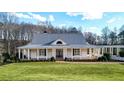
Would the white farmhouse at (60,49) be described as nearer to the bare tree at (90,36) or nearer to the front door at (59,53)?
the front door at (59,53)

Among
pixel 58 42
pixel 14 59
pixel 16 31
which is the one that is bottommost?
pixel 14 59

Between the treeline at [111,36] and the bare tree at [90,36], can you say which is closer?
the treeline at [111,36]

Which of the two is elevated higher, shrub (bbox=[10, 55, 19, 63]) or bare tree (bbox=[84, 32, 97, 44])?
bare tree (bbox=[84, 32, 97, 44])

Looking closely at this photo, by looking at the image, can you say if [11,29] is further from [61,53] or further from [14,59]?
[61,53]

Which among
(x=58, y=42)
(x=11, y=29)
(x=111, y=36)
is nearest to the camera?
(x=11, y=29)

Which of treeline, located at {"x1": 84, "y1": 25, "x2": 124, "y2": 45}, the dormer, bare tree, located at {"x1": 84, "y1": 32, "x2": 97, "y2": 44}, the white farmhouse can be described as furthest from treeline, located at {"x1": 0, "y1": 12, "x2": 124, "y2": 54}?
the dormer

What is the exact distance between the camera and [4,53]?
14609mm

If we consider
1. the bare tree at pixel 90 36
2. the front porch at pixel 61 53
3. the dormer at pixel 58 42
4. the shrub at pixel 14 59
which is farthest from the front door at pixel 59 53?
the shrub at pixel 14 59

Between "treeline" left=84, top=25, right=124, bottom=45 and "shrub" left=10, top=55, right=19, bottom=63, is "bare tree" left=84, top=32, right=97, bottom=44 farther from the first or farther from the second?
"shrub" left=10, top=55, right=19, bottom=63

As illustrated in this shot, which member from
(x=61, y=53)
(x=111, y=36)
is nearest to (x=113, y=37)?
(x=111, y=36)
